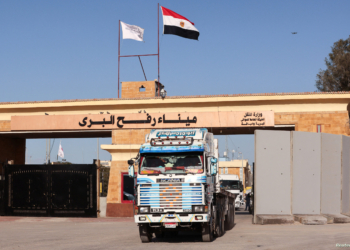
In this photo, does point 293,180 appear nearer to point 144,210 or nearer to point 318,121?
point 318,121

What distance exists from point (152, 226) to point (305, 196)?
9800mm

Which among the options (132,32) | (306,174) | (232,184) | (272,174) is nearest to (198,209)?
(272,174)

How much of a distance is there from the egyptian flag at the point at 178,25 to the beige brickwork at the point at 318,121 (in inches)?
385

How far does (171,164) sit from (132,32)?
77.5 feet

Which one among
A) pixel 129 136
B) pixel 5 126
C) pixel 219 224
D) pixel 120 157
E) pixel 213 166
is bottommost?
pixel 219 224

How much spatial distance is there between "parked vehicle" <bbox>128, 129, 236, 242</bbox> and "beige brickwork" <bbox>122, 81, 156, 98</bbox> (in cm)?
1812

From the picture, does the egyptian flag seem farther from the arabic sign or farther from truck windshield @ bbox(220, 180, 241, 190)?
truck windshield @ bbox(220, 180, 241, 190)

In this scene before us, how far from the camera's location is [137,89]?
3306cm

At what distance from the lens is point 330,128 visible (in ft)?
95.0

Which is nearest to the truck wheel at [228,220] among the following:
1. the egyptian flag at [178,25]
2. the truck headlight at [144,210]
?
the truck headlight at [144,210]

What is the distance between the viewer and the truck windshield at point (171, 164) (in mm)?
14258

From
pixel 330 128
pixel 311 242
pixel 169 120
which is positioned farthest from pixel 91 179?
pixel 311 242

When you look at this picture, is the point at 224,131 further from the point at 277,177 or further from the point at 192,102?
the point at 277,177

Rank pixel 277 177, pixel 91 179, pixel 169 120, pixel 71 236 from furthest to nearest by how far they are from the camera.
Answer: pixel 169 120
pixel 91 179
pixel 277 177
pixel 71 236
